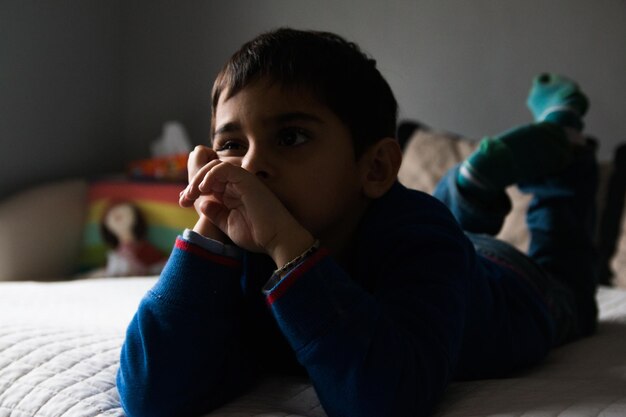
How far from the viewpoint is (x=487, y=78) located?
2.17m

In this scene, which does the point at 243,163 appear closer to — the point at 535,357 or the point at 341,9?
the point at 535,357

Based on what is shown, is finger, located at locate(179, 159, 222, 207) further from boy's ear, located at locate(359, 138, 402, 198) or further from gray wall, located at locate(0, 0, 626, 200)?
gray wall, located at locate(0, 0, 626, 200)

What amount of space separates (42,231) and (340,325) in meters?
1.78

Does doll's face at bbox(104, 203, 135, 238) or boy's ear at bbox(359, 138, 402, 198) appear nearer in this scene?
boy's ear at bbox(359, 138, 402, 198)

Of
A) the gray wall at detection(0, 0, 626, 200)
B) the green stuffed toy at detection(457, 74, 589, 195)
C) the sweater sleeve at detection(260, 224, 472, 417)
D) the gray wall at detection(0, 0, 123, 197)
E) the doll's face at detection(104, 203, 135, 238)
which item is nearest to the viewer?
the sweater sleeve at detection(260, 224, 472, 417)

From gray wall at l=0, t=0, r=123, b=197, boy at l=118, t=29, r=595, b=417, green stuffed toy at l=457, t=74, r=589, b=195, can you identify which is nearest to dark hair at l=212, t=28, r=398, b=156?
boy at l=118, t=29, r=595, b=417

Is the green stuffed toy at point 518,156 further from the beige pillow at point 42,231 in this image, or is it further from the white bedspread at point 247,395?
the beige pillow at point 42,231

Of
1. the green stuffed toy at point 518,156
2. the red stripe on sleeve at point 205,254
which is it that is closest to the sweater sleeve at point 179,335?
the red stripe on sleeve at point 205,254

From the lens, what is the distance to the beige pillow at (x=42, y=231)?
212 centimetres

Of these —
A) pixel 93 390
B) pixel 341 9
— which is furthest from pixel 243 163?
pixel 341 9

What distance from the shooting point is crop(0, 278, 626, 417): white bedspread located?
721 mm

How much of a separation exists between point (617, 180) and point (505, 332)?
0.93 metres

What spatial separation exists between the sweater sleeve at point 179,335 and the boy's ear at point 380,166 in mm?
188

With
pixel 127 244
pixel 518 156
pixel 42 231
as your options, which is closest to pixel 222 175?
pixel 518 156
